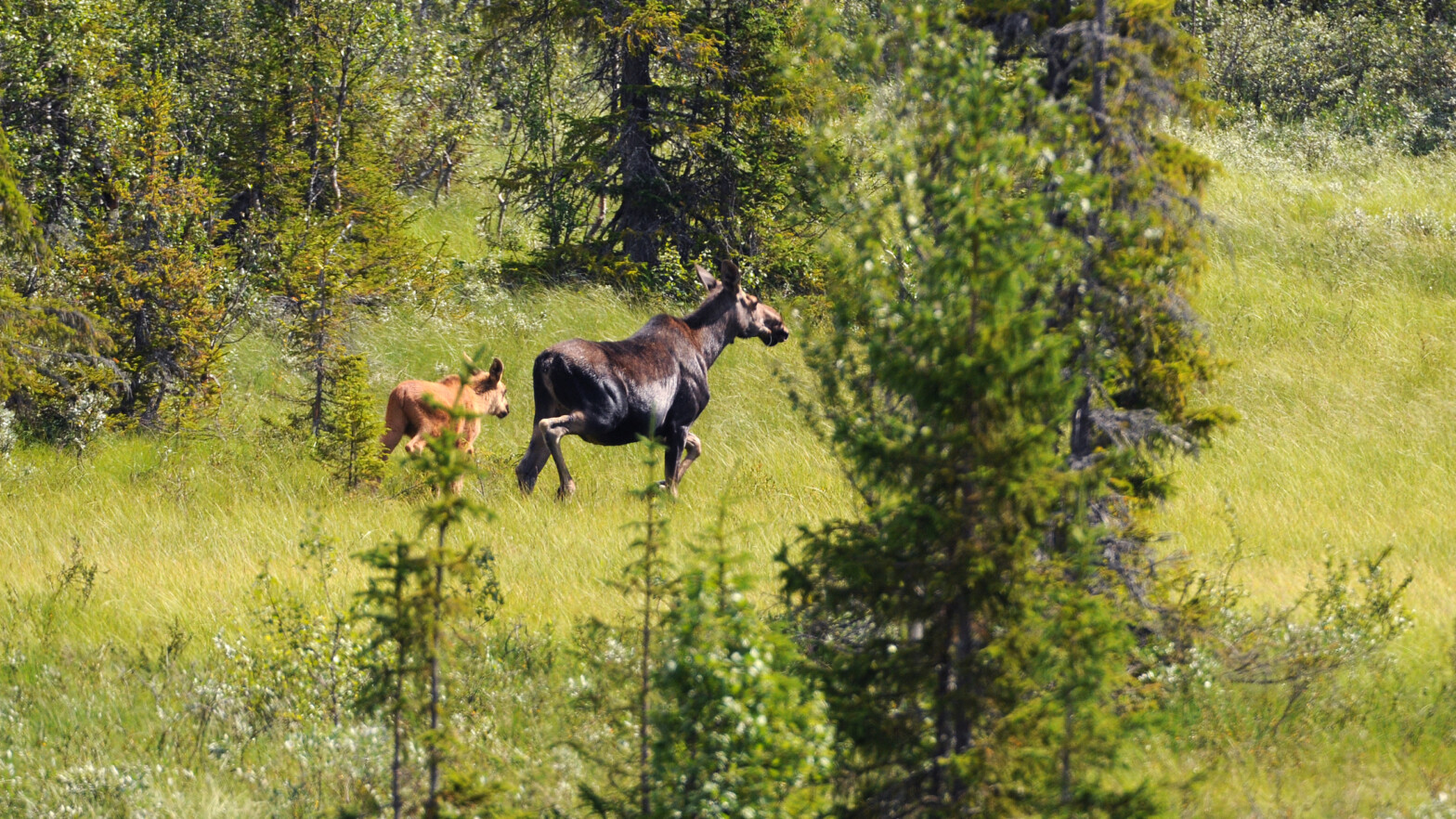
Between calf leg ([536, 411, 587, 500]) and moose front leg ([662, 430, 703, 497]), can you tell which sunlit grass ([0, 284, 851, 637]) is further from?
calf leg ([536, 411, 587, 500])

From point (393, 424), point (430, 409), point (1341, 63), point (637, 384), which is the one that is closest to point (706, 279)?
point (637, 384)

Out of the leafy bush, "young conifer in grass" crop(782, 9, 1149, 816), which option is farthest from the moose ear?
the leafy bush

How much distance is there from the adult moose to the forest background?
1.72 feet

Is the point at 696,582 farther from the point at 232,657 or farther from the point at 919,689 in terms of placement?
the point at 232,657

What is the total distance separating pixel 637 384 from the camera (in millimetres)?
11172

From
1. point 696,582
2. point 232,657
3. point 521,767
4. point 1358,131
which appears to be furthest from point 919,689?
point 1358,131

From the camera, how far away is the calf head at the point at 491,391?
1220cm

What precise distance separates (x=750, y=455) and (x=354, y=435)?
12.4 feet

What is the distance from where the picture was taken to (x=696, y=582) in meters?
4.21

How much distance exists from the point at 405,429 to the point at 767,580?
16.2 ft

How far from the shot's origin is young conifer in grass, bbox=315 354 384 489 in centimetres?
1137

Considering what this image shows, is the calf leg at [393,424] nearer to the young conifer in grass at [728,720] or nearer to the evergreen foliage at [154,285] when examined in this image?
the evergreen foliage at [154,285]

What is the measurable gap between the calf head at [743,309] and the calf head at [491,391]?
2162 millimetres

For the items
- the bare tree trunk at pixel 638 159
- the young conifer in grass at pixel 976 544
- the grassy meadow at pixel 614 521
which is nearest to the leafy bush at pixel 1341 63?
the grassy meadow at pixel 614 521
